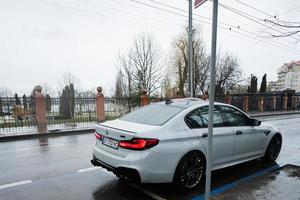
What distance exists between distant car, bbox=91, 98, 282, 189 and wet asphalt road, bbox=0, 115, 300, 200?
0.33 metres

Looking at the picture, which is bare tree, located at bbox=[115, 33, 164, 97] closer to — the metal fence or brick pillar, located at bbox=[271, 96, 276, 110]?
the metal fence

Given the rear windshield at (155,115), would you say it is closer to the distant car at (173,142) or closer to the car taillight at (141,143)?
the distant car at (173,142)

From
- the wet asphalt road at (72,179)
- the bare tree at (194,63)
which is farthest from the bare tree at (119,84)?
the wet asphalt road at (72,179)

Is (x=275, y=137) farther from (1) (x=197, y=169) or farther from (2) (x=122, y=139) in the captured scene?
(2) (x=122, y=139)

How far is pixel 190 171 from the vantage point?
3.68m

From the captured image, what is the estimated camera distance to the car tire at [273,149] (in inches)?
211

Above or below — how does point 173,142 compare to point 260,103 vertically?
above

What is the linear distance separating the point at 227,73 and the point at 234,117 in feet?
89.8

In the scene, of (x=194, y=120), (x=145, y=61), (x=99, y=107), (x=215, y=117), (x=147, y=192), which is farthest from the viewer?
(x=145, y=61)


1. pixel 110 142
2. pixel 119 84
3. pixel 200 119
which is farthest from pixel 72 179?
pixel 119 84

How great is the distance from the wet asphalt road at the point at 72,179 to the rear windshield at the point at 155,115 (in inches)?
48.6

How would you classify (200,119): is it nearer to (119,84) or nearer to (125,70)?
(125,70)

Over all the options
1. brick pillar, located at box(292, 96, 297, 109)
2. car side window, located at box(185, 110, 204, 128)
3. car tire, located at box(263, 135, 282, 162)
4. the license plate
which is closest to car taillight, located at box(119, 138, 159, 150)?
the license plate

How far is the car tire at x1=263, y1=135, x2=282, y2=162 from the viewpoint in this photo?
535 cm
